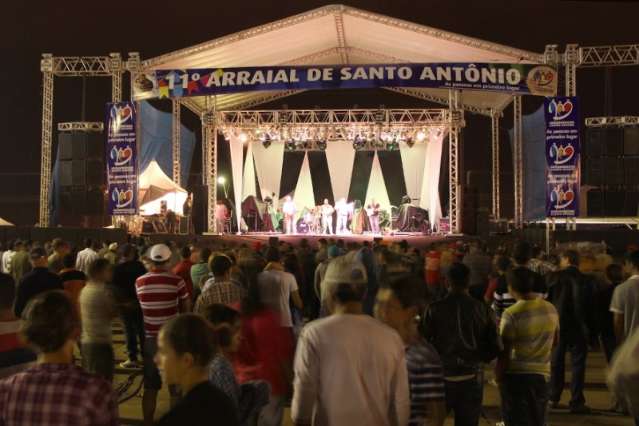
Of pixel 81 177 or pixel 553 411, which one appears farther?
pixel 81 177

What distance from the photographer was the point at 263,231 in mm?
22312

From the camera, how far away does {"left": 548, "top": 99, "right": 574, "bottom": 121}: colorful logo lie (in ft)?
44.1

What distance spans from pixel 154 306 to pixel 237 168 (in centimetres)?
1704

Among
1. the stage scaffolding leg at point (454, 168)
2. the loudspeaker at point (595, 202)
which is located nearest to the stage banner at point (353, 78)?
the loudspeaker at point (595, 202)

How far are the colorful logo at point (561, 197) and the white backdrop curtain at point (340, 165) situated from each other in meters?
9.87

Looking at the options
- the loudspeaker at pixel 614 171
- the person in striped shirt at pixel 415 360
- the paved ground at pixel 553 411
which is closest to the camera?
the person in striped shirt at pixel 415 360

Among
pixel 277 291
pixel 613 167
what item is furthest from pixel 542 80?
pixel 277 291

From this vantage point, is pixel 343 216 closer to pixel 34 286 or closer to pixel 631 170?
pixel 631 170

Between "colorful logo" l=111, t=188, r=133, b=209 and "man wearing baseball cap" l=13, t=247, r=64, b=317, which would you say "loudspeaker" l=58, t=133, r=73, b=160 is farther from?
"man wearing baseball cap" l=13, t=247, r=64, b=317

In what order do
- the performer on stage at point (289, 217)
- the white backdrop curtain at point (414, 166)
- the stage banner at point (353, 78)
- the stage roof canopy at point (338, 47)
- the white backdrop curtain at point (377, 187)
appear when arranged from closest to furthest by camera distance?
1. the stage banner at point (353, 78)
2. the stage roof canopy at point (338, 47)
3. the performer on stage at point (289, 217)
4. the white backdrop curtain at point (414, 166)
5. the white backdrop curtain at point (377, 187)

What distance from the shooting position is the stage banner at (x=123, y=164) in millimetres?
14297

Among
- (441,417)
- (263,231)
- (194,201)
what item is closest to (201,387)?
(441,417)

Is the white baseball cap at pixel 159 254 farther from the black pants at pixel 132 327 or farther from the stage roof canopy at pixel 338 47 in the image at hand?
the stage roof canopy at pixel 338 47

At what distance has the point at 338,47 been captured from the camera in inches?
746
